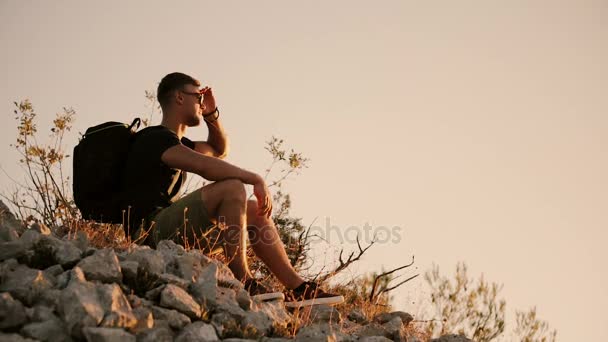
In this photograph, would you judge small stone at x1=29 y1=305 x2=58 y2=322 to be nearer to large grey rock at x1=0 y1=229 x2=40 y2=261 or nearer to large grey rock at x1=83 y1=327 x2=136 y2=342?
large grey rock at x1=83 y1=327 x2=136 y2=342

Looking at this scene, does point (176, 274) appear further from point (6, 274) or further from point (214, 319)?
point (6, 274)

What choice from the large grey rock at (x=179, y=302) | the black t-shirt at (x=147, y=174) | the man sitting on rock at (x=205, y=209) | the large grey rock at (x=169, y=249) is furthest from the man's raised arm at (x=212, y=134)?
the large grey rock at (x=179, y=302)

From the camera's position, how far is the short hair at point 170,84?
5551 mm

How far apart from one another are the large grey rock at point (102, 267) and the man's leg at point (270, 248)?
1.17 m

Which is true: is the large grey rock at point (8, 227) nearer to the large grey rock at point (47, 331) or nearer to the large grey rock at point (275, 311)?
the large grey rock at point (47, 331)

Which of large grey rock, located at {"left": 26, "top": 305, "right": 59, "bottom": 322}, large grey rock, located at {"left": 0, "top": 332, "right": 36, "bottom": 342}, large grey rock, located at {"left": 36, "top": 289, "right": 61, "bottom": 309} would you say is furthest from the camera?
large grey rock, located at {"left": 36, "top": 289, "right": 61, "bottom": 309}

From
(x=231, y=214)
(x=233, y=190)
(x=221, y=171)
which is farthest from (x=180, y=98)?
(x=231, y=214)

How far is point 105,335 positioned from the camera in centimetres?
334

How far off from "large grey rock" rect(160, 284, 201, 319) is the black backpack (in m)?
1.29

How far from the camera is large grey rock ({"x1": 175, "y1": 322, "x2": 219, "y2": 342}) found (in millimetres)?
3650

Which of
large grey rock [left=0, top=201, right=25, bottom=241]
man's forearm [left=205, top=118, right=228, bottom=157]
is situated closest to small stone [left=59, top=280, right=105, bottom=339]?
large grey rock [left=0, top=201, right=25, bottom=241]

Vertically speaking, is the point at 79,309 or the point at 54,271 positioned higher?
the point at 54,271

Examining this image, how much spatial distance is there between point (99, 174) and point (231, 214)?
978 millimetres

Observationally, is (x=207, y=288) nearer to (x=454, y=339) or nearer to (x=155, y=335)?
(x=155, y=335)
